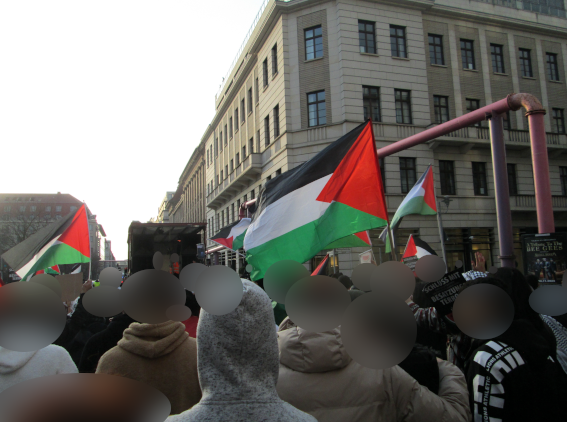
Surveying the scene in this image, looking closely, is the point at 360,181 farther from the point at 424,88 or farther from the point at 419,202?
the point at 424,88

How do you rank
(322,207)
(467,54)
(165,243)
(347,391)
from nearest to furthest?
(347,391), (322,207), (165,243), (467,54)

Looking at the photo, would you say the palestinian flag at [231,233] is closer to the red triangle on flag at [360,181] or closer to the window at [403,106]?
the red triangle on flag at [360,181]

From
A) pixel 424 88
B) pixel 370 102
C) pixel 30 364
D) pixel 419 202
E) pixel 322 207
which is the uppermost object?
pixel 424 88

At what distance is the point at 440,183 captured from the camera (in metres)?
22.5

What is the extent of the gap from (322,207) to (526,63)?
1036 inches

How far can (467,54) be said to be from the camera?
24.2m

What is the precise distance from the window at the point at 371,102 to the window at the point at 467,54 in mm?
6183

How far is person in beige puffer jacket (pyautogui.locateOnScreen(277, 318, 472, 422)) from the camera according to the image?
1.88m

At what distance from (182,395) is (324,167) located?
3.82m

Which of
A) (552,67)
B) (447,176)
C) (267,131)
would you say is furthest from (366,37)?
(552,67)

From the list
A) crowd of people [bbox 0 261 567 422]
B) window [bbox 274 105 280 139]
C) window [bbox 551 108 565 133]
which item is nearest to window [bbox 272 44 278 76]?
window [bbox 274 105 280 139]

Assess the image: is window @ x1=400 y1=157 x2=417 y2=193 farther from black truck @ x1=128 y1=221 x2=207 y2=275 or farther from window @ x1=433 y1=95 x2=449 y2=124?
black truck @ x1=128 y1=221 x2=207 y2=275

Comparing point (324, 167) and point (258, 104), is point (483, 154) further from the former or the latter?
point (324, 167)

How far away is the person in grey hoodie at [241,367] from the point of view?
131cm
